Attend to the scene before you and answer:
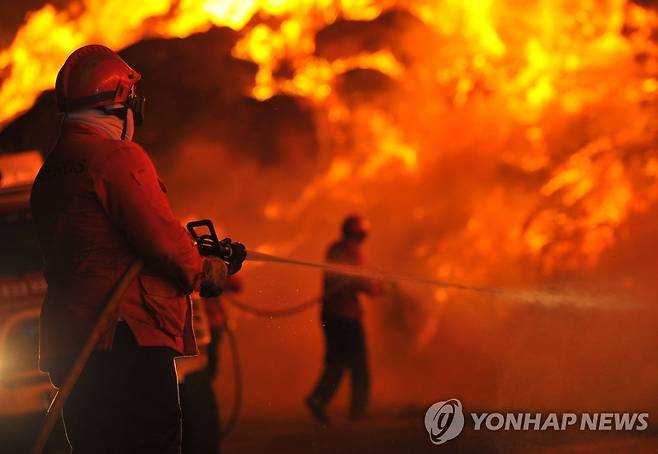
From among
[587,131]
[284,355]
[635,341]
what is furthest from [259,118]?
[635,341]

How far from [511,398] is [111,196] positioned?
5.50 metres

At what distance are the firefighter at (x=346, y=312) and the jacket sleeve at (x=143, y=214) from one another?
4.90m

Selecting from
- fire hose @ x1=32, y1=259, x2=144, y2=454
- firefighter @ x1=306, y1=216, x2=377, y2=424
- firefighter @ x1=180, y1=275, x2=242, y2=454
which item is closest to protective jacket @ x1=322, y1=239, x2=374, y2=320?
firefighter @ x1=306, y1=216, x2=377, y2=424

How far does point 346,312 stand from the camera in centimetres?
954

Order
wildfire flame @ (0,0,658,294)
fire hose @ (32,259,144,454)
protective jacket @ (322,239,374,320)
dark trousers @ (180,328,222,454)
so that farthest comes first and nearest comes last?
wildfire flame @ (0,0,658,294) → protective jacket @ (322,239,374,320) → dark trousers @ (180,328,222,454) → fire hose @ (32,259,144,454)

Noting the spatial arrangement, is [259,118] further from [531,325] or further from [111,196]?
[111,196]

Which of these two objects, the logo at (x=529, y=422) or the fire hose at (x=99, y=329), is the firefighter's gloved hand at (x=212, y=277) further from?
the logo at (x=529, y=422)

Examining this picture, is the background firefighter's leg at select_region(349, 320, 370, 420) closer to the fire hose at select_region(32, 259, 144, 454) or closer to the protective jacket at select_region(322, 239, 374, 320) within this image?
the protective jacket at select_region(322, 239, 374, 320)

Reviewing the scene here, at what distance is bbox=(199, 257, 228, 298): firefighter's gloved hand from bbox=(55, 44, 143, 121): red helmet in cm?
62

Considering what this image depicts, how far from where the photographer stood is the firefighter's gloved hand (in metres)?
4.81

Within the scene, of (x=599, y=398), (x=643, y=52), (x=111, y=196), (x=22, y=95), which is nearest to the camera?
(x=111, y=196)

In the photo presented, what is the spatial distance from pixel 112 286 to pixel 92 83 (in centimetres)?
74

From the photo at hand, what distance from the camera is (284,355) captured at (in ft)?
44.3

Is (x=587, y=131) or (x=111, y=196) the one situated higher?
(x=587, y=131)
